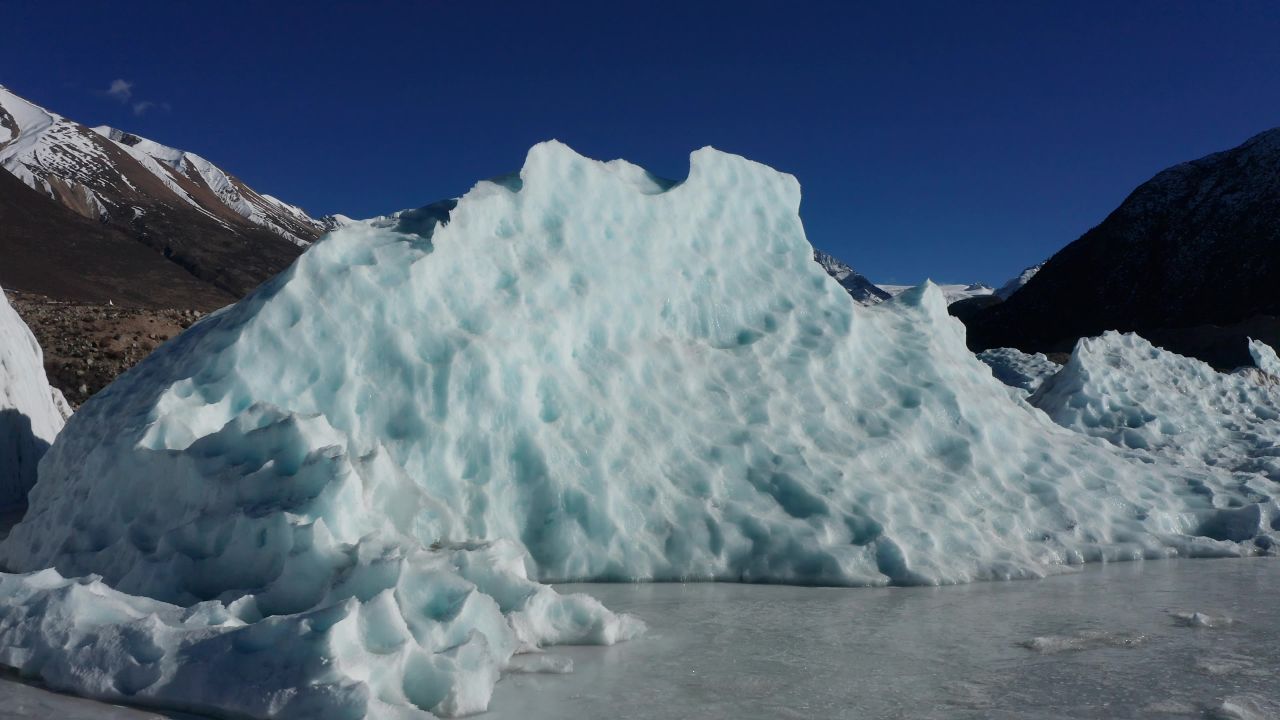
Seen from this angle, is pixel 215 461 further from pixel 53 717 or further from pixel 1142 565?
pixel 1142 565

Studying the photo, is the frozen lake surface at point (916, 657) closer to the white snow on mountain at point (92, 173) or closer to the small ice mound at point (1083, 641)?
the small ice mound at point (1083, 641)

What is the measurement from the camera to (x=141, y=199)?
452 feet

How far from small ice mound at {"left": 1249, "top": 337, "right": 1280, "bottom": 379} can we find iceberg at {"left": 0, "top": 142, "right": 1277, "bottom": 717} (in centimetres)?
1465

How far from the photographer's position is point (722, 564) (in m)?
7.19

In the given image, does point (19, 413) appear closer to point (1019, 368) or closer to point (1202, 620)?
point (1202, 620)

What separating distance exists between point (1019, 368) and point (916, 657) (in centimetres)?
2023

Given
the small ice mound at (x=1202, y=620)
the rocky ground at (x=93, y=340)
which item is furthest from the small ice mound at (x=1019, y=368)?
the rocky ground at (x=93, y=340)

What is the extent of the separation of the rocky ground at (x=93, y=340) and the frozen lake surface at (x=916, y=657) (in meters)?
16.9

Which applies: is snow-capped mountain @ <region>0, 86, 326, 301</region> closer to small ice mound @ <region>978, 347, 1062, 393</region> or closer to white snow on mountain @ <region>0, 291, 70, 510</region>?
small ice mound @ <region>978, 347, 1062, 393</region>

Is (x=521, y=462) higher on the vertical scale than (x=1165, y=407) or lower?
lower

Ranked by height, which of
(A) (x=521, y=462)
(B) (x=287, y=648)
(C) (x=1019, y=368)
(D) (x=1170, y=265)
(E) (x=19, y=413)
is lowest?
(B) (x=287, y=648)

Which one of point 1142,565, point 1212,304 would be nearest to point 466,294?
point 1142,565

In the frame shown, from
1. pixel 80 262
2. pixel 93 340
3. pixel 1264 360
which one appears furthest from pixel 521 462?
pixel 80 262

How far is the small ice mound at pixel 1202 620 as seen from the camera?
5.78 meters
